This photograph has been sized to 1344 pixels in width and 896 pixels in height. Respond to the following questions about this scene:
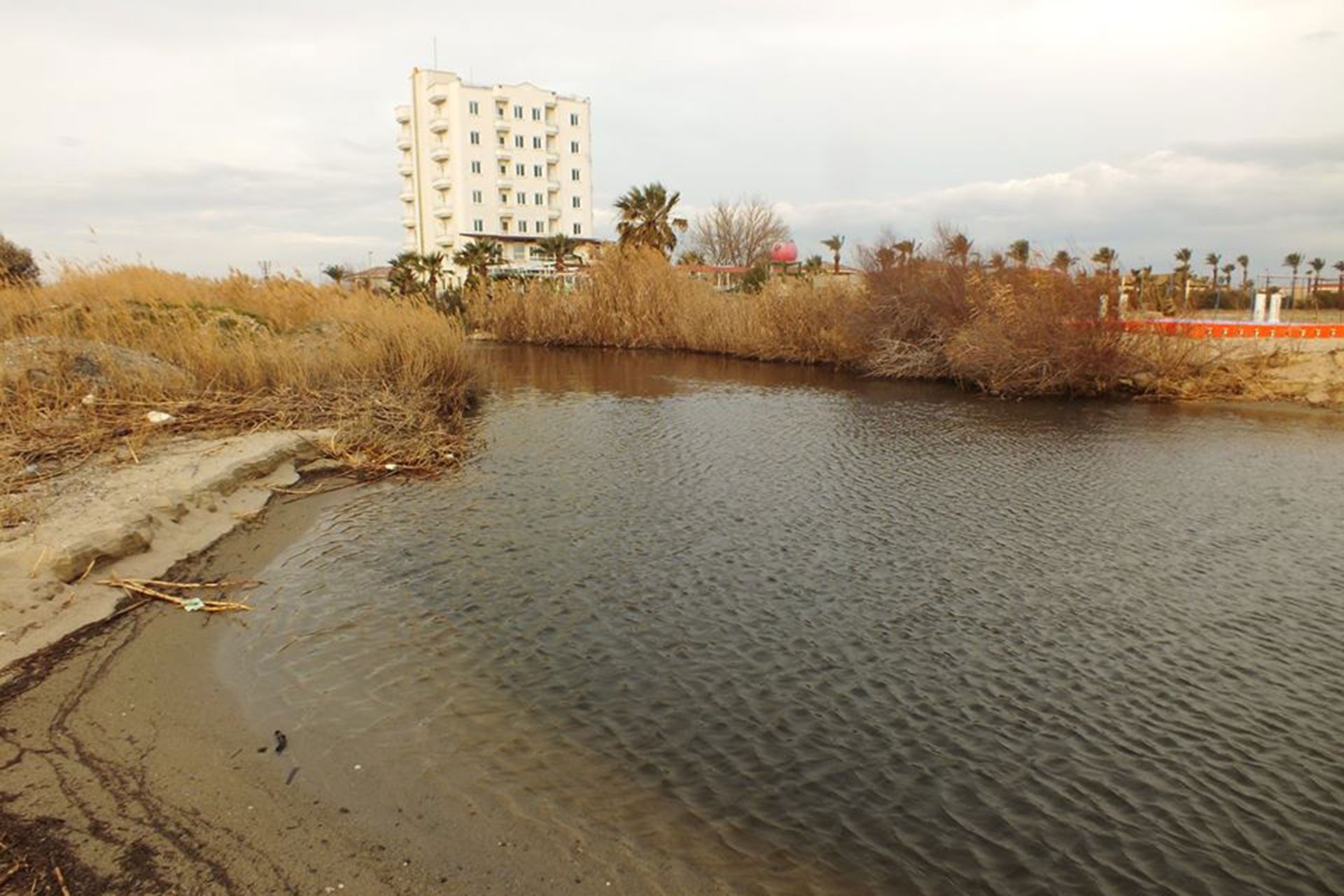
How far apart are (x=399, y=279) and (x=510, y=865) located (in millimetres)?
47899

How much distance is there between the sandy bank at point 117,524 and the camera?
6531 millimetres

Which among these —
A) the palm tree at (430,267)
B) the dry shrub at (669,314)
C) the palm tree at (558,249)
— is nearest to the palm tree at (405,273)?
the palm tree at (430,267)

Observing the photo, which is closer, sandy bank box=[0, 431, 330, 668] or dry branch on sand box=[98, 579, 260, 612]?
sandy bank box=[0, 431, 330, 668]

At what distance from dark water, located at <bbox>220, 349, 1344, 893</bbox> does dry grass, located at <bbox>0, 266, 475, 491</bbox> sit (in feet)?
10.4

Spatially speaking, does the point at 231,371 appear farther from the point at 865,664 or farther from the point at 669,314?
the point at 669,314

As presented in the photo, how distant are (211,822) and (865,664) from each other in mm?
4549

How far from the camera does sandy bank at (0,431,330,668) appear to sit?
6531 mm

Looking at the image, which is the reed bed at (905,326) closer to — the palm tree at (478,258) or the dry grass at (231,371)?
the palm tree at (478,258)

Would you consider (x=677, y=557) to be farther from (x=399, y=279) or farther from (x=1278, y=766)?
(x=399, y=279)

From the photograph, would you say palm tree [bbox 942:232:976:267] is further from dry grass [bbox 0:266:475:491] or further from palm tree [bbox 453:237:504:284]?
palm tree [bbox 453:237:504:284]

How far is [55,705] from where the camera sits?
17.7 feet

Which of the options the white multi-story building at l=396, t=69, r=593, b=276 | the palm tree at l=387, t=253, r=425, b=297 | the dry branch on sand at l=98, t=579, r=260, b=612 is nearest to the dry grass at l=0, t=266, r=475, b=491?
the dry branch on sand at l=98, t=579, r=260, b=612

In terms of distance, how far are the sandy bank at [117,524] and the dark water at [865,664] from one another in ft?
3.98

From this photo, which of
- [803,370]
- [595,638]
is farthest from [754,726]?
[803,370]
